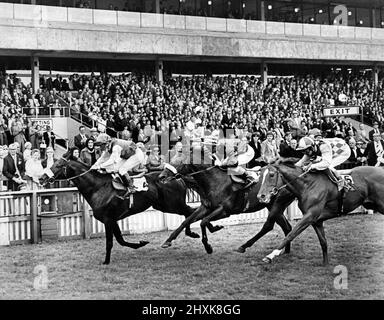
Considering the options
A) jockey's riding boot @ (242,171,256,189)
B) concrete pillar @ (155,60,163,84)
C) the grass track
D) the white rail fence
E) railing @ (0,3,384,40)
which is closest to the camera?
the grass track

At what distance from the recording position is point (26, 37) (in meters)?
24.0

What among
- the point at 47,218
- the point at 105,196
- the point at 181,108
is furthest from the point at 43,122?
the point at 105,196

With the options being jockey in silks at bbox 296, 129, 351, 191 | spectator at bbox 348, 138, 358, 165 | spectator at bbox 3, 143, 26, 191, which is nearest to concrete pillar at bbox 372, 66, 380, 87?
spectator at bbox 348, 138, 358, 165

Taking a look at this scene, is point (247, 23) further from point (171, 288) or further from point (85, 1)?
point (171, 288)

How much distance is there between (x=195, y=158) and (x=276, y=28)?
1971cm

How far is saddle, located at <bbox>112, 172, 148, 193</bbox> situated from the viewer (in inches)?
474

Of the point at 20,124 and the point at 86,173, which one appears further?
the point at 20,124

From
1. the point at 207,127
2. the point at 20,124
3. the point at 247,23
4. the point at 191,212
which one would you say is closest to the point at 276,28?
the point at 247,23

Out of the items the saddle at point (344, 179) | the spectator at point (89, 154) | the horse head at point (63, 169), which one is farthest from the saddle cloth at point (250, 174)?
the spectator at point (89, 154)

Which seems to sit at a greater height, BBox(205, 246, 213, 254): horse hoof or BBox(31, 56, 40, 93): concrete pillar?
BBox(31, 56, 40, 93): concrete pillar

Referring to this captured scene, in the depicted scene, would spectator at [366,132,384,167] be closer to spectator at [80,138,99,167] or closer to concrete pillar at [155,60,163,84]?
spectator at [80,138,99,167]

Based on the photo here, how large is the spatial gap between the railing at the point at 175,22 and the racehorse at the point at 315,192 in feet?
50.0

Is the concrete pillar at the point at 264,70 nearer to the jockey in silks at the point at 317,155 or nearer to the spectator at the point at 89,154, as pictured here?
the spectator at the point at 89,154

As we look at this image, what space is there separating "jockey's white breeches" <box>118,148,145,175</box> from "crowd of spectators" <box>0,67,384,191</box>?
86cm
